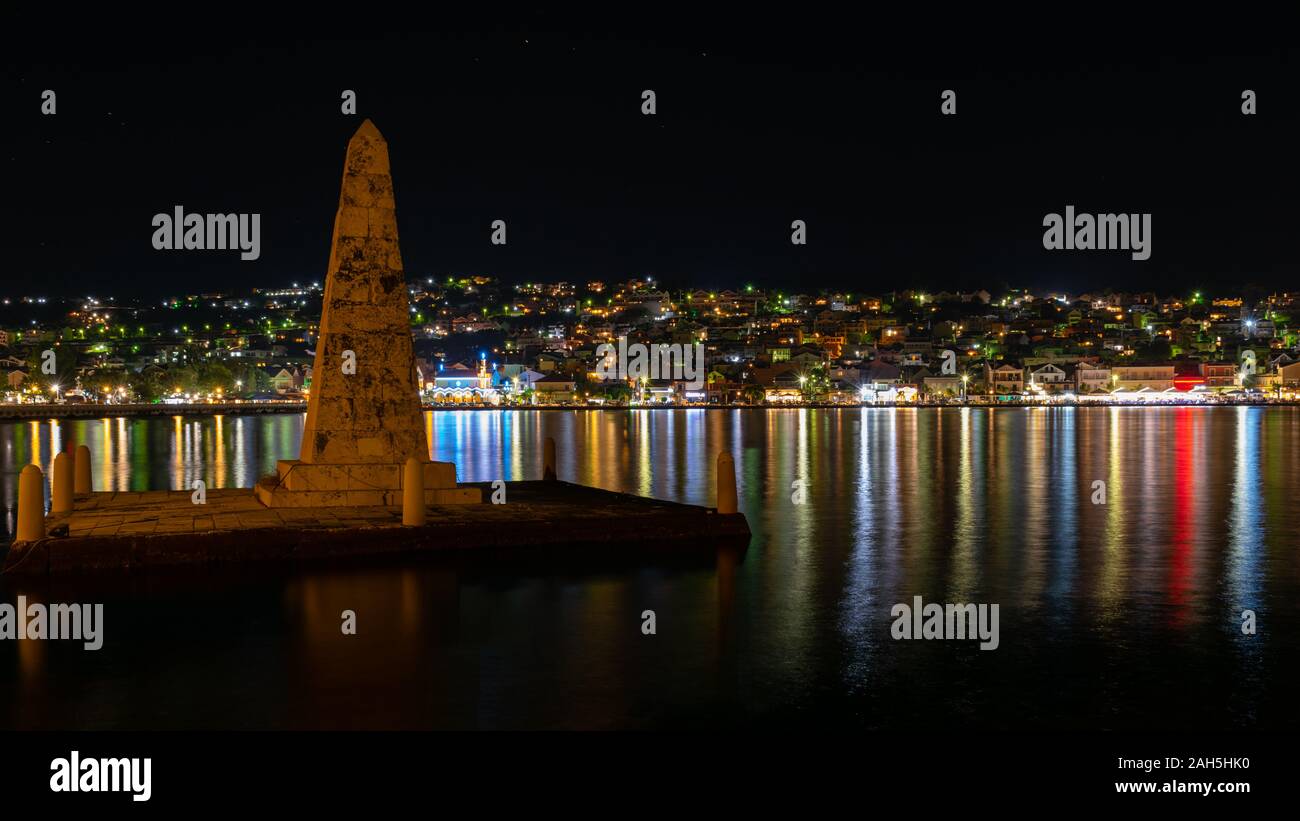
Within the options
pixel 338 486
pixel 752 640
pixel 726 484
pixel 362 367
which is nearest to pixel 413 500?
pixel 338 486

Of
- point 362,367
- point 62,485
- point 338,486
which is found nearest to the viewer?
point 362,367

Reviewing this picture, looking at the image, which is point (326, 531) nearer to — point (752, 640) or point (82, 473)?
point (752, 640)

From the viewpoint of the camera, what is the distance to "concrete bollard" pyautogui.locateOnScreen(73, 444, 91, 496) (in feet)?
80.9

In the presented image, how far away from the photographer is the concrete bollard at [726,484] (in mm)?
21812

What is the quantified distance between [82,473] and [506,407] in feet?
552

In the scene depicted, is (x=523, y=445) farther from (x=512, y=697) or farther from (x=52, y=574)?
(x=512, y=697)

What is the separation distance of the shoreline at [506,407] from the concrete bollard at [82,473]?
110m

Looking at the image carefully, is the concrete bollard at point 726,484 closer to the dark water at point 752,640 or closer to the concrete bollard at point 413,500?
the dark water at point 752,640

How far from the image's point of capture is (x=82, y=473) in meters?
24.8

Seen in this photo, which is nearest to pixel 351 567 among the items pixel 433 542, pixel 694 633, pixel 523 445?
pixel 433 542

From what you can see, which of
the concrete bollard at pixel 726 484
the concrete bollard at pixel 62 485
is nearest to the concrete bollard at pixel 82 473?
the concrete bollard at pixel 62 485

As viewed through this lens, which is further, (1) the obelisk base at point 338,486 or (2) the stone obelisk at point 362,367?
(1) the obelisk base at point 338,486

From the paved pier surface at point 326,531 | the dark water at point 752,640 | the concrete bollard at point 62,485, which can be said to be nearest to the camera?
the dark water at point 752,640

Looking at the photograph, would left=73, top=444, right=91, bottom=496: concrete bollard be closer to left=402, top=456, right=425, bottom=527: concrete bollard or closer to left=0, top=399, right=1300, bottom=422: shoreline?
left=402, top=456, right=425, bottom=527: concrete bollard
